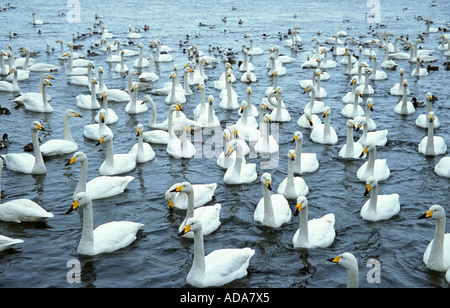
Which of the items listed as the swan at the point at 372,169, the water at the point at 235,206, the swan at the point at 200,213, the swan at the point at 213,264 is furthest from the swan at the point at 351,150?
the swan at the point at 213,264

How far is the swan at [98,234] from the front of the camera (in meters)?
11.0

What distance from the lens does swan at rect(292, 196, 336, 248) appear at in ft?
36.2

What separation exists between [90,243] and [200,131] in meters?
8.20

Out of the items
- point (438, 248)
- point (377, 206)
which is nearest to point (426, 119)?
point (377, 206)

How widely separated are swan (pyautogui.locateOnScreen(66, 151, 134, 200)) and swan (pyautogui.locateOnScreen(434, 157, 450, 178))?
25.5 feet

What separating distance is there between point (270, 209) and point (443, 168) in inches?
214

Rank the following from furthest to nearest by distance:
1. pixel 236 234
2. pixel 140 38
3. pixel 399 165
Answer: pixel 140 38
pixel 399 165
pixel 236 234

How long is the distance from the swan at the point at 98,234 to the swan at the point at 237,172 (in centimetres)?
353

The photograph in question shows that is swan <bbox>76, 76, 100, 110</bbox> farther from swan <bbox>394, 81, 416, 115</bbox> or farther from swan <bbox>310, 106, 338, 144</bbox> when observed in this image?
swan <bbox>394, 81, 416, 115</bbox>

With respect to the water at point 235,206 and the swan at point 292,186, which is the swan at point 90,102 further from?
the swan at point 292,186

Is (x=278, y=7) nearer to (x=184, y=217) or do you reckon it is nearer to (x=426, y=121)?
(x=426, y=121)

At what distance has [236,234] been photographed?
12094 mm
